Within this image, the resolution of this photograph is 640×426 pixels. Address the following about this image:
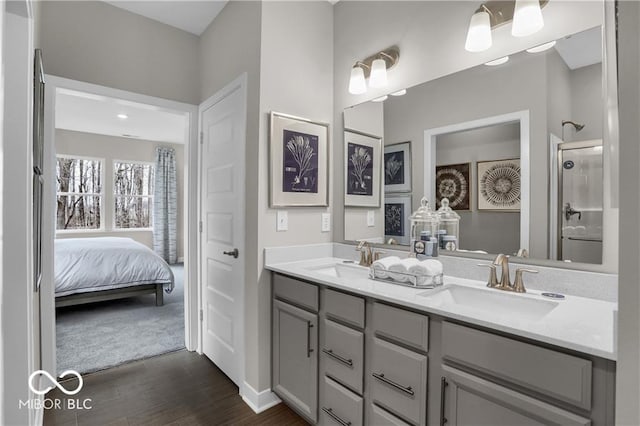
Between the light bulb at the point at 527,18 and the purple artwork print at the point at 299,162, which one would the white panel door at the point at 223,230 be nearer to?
the purple artwork print at the point at 299,162

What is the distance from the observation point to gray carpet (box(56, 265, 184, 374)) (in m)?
2.68

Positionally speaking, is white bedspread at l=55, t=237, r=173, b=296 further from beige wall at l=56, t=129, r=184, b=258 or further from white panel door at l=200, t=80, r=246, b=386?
beige wall at l=56, t=129, r=184, b=258

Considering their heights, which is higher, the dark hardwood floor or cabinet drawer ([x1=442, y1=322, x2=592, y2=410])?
cabinet drawer ([x1=442, y1=322, x2=592, y2=410])

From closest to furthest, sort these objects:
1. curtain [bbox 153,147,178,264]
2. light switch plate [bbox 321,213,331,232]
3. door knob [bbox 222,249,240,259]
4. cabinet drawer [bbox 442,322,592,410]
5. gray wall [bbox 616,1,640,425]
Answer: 1. gray wall [bbox 616,1,640,425]
2. cabinet drawer [bbox 442,322,592,410]
3. door knob [bbox 222,249,240,259]
4. light switch plate [bbox 321,213,331,232]
5. curtain [bbox 153,147,178,264]

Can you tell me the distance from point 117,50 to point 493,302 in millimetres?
2929

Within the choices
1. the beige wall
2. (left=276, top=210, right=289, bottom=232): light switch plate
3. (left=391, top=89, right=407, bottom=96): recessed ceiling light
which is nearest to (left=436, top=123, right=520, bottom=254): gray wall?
(left=391, top=89, right=407, bottom=96): recessed ceiling light

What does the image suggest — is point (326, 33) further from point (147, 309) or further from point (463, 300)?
point (147, 309)

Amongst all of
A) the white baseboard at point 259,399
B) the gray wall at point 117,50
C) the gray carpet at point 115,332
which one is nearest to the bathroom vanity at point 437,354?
the white baseboard at point 259,399

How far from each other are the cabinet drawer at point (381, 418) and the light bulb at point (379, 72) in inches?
69.4

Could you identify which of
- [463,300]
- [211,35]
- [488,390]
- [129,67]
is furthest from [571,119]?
[129,67]

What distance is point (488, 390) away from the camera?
1.08 meters

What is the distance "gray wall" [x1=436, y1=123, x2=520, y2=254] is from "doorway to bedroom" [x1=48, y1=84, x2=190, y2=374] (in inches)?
84.3

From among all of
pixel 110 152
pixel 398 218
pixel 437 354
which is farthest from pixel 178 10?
pixel 110 152

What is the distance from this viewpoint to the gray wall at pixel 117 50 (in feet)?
7.39
